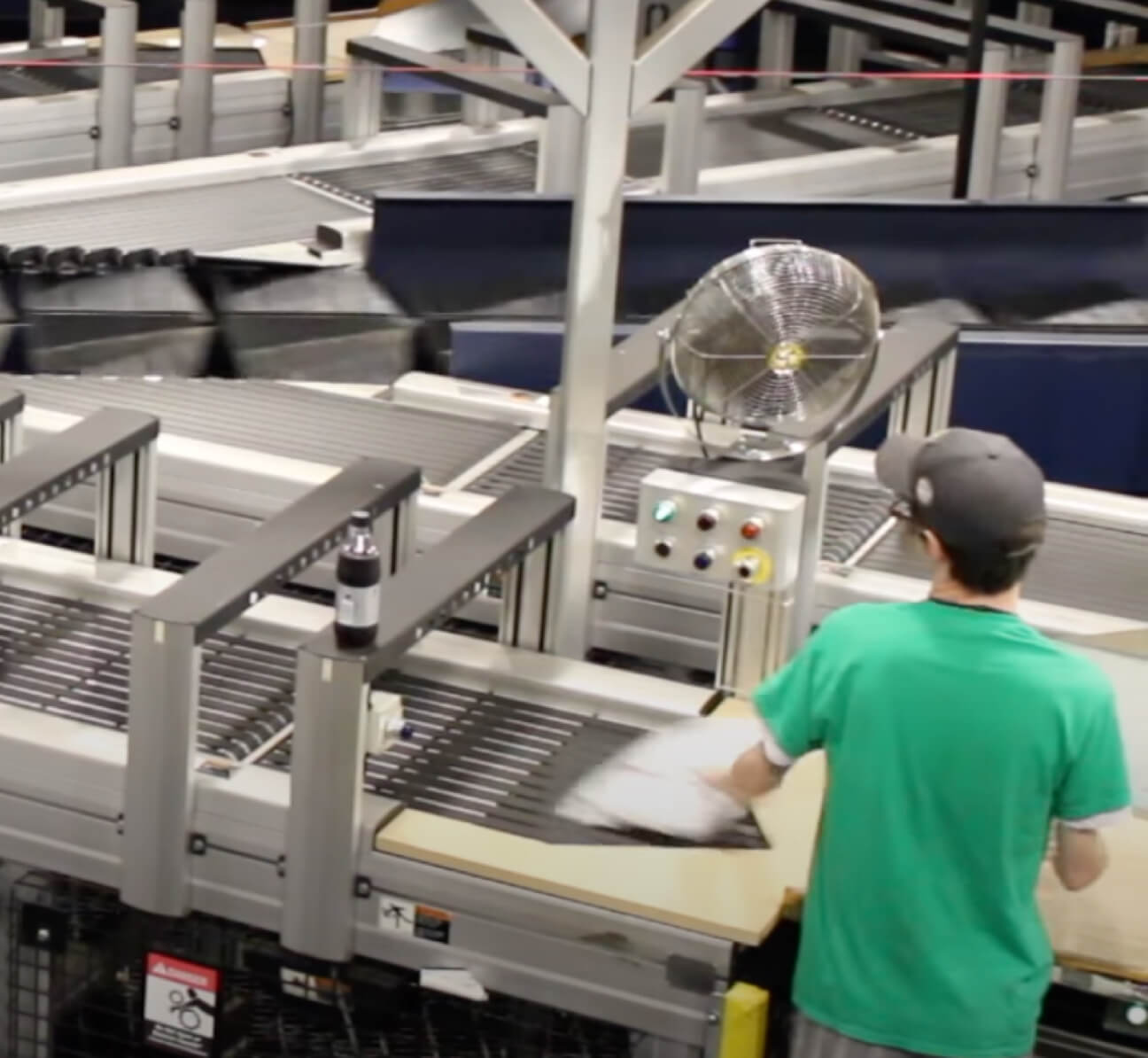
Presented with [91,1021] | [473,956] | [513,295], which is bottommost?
[91,1021]

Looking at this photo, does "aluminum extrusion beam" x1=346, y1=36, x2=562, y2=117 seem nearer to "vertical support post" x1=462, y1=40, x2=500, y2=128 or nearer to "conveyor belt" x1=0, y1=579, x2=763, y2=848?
"vertical support post" x1=462, y1=40, x2=500, y2=128

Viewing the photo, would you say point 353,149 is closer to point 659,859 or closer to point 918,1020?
point 659,859

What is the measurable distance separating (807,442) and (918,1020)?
126cm

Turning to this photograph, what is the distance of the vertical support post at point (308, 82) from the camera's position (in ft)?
26.9

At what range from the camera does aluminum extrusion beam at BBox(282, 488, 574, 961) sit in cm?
326

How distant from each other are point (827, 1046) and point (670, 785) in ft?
2.13

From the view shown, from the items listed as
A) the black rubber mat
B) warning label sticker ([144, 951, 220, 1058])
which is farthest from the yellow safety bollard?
the black rubber mat

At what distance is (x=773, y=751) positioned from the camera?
292 centimetres

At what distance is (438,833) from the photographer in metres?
3.37

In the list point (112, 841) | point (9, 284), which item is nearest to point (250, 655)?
point (112, 841)

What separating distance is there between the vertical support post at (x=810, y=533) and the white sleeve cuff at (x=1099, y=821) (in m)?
1.09

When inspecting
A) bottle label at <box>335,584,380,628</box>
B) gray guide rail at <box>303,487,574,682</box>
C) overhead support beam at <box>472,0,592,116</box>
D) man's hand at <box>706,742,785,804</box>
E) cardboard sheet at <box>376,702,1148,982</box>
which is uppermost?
overhead support beam at <box>472,0,592,116</box>

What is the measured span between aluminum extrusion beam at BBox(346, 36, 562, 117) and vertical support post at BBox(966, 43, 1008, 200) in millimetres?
1410

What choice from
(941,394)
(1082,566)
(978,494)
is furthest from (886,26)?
(978,494)
